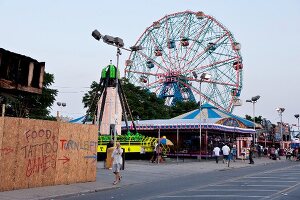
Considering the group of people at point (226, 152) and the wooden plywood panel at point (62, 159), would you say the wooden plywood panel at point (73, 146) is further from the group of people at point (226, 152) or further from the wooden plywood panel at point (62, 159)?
the group of people at point (226, 152)

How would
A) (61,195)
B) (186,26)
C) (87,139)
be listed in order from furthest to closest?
(186,26) → (87,139) → (61,195)

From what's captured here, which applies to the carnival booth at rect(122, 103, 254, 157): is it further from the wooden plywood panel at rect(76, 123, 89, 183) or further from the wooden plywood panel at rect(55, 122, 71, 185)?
the wooden plywood panel at rect(55, 122, 71, 185)

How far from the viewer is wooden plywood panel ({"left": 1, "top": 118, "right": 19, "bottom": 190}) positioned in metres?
13.8

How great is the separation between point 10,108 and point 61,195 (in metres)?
41.0

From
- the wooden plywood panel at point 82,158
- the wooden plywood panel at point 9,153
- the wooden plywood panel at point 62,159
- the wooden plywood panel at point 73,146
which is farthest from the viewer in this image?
the wooden plywood panel at point 82,158

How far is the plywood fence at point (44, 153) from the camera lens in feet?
45.9

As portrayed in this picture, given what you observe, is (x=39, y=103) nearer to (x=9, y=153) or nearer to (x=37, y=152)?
(x=37, y=152)

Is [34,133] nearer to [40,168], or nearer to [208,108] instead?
[40,168]

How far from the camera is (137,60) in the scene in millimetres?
69562

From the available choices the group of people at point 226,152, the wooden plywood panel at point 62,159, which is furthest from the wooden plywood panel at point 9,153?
the group of people at point 226,152

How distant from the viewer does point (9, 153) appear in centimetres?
1402

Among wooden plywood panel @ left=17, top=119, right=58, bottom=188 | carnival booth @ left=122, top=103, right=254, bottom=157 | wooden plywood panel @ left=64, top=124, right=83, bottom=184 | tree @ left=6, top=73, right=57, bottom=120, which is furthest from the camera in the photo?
tree @ left=6, top=73, right=57, bottom=120

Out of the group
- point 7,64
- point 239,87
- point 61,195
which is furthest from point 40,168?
point 239,87

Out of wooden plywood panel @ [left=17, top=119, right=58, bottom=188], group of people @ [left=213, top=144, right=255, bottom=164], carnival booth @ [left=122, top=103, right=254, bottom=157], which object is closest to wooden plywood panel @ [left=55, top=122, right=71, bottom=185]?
wooden plywood panel @ [left=17, top=119, right=58, bottom=188]
